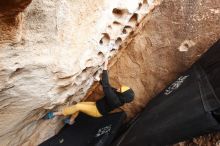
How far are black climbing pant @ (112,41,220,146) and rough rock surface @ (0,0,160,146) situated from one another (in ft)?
1.45

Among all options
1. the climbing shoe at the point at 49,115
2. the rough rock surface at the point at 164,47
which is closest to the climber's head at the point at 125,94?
the rough rock surface at the point at 164,47

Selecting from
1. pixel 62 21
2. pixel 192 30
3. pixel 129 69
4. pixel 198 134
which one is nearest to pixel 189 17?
pixel 192 30

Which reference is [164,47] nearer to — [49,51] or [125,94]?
[125,94]

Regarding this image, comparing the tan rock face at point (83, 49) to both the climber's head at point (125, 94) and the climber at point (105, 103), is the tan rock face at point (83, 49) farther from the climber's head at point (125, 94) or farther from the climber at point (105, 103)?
the climber's head at point (125, 94)

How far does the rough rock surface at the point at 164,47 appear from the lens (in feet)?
6.41

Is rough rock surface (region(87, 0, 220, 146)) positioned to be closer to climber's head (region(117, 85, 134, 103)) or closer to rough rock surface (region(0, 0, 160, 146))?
rough rock surface (region(0, 0, 160, 146))

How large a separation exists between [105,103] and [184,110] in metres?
0.53

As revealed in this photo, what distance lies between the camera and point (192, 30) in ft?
6.56

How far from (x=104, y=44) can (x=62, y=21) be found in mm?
482

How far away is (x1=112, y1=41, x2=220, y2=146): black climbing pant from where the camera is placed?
1.70 m

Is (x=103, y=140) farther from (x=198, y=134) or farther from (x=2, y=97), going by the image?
(x=2, y=97)

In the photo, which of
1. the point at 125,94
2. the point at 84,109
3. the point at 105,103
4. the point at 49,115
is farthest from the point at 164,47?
the point at 49,115

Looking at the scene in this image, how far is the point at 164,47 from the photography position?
211 centimetres

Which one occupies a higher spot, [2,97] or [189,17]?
[189,17]
